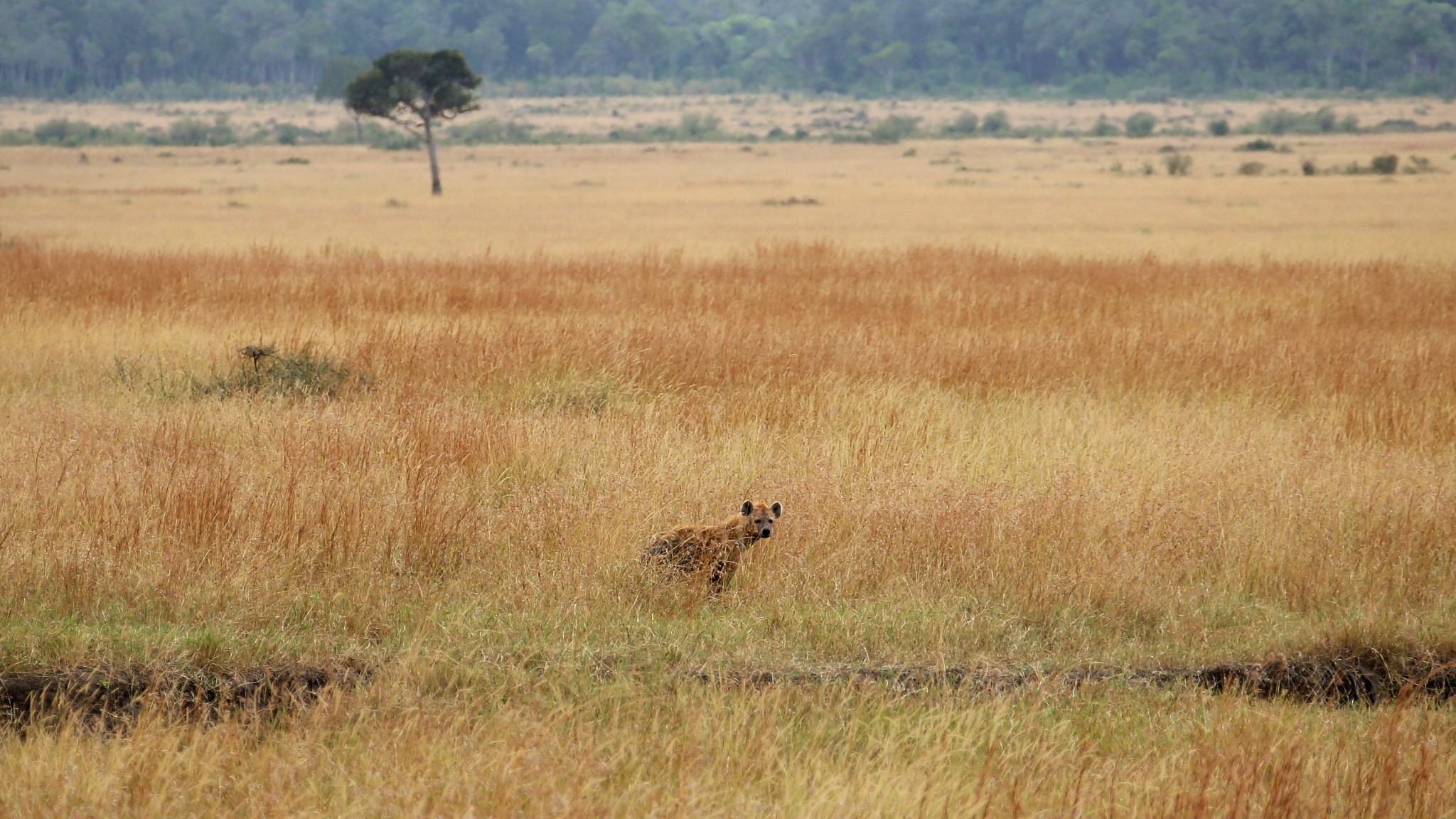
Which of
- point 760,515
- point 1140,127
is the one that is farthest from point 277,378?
point 1140,127

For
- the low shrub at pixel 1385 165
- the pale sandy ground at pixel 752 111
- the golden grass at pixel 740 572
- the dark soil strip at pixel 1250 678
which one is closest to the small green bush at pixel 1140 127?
the pale sandy ground at pixel 752 111

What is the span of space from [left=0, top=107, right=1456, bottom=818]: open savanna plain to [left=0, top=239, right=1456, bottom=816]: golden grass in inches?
1.2

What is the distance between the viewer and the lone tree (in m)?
50.0

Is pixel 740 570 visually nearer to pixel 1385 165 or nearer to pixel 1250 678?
pixel 1250 678

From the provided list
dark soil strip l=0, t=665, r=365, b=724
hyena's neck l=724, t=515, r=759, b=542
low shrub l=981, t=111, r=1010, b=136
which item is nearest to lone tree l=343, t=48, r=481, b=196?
hyena's neck l=724, t=515, r=759, b=542

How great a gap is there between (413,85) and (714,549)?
4868cm

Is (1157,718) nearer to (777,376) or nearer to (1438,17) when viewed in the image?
(777,376)

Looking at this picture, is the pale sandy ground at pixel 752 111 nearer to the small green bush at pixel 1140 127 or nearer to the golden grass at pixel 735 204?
the small green bush at pixel 1140 127

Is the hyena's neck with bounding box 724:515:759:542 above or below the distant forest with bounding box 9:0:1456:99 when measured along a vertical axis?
below

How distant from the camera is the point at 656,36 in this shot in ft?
536

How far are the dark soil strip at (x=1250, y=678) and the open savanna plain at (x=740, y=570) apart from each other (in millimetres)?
26

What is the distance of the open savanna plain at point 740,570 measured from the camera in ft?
14.8

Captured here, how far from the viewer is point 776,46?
178 m

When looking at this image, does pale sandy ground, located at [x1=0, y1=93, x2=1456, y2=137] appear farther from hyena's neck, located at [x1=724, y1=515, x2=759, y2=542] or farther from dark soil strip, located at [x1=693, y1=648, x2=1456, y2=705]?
dark soil strip, located at [x1=693, y1=648, x2=1456, y2=705]
